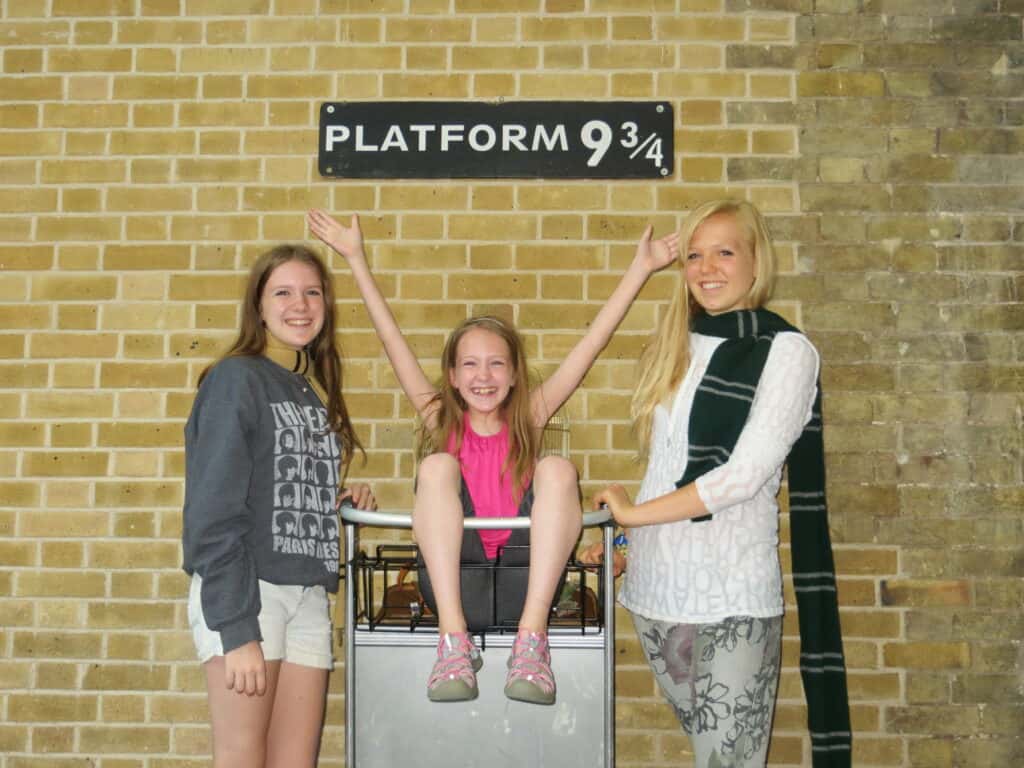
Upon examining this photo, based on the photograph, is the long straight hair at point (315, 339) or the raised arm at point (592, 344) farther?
the raised arm at point (592, 344)

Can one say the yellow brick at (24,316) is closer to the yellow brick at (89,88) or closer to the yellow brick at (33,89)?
the yellow brick at (89,88)

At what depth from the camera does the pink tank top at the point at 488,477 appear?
7.89ft

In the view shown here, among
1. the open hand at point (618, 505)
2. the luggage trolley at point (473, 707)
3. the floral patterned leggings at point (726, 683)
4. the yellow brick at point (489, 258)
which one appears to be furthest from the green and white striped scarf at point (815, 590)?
the yellow brick at point (489, 258)

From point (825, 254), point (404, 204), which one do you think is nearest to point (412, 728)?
point (404, 204)

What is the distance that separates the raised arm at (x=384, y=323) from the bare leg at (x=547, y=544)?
0.78m

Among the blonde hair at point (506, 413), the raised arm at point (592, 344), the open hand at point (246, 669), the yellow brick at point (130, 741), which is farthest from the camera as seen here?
the yellow brick at point (130, 741)

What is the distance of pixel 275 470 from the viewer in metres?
2.31

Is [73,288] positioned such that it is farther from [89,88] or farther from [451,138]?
[451,138]

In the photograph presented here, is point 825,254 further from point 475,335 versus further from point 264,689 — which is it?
point 264,689

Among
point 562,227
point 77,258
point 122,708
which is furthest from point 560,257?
point 122,708

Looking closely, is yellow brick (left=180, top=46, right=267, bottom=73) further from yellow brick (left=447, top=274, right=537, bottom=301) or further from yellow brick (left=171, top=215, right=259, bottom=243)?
yellow brick (left=447, top=274, right=537, bottom=301)

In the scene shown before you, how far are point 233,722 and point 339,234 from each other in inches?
56.1

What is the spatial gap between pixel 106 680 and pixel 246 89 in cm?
192

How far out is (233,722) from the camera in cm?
218
